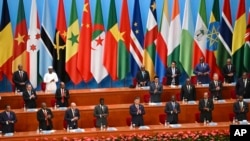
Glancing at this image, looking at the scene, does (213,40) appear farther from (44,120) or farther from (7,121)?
(7,121)

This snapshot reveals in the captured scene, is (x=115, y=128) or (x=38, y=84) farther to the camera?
(x=38, y=84)

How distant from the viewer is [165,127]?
45.6 ft

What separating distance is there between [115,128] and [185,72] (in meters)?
4.37

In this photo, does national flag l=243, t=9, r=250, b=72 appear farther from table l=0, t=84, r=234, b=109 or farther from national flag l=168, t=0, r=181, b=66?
national flag l=168, t=0, r=181, b=66

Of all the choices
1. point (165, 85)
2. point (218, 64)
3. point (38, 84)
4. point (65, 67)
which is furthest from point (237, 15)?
point (38, 84)

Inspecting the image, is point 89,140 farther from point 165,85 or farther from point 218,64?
point 218,64

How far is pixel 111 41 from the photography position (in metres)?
16.9

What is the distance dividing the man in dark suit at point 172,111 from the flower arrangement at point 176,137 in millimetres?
960

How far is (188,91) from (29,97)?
16.1ft

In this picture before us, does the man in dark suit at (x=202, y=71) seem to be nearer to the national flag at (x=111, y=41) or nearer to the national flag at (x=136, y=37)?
the national flag at (x=136, y=37)

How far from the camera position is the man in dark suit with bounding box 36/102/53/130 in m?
13.9

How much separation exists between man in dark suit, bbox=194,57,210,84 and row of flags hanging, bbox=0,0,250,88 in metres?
0.56

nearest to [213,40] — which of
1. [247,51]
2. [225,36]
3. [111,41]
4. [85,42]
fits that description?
[225,36]

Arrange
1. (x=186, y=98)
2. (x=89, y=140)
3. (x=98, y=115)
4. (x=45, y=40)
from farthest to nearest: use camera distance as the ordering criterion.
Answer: (x=45, y=40) → (x=186, y=98) → (x=98, y=115) → (x=89, y=140)
